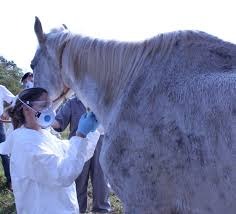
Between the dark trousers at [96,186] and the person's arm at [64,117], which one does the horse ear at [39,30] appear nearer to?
the person's arm at [64,117]

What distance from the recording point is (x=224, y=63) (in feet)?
11.3

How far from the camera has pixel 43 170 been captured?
3775 millimetres

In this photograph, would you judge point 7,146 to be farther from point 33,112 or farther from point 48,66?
point 48,66

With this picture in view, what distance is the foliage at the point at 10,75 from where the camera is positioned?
1216 inches

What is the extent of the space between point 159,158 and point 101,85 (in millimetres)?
1029

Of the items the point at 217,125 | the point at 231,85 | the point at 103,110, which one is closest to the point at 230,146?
the point at 217,125

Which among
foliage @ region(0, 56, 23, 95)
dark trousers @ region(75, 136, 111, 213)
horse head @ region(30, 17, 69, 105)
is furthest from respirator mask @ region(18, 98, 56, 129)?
foliage @ region(0, 56, 23, 95)

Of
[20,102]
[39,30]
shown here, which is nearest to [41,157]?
[20,102]

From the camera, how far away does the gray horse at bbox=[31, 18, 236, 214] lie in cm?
314

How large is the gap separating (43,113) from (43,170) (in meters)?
0.54

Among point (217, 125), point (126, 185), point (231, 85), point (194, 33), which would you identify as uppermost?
point (194, 33)

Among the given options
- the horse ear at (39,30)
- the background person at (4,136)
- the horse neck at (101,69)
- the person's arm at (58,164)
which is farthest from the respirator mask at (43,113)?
the background person at (4,136)

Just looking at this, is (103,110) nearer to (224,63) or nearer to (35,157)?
(35,157)

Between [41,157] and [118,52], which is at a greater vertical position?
[118,52]
